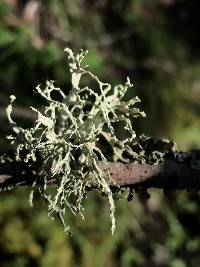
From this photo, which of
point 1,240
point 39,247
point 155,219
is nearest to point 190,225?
point 155,219

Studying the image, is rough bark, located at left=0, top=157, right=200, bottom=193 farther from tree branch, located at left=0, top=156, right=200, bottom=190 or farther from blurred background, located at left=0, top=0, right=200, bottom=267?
blurred background, located at left=0, top=0, right=200, bottom=267

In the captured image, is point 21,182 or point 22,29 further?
point 22,29

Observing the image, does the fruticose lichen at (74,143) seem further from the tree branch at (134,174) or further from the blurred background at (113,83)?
the blurred background at (113,83)

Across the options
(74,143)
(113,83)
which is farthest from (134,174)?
(113,83)

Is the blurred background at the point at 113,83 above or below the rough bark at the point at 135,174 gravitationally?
above

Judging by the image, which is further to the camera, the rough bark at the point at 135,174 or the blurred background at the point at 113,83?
the blurred background at the point at 113,83

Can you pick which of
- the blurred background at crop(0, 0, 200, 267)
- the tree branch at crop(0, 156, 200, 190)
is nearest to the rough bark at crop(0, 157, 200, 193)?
the tree branch at crop(0, 156, 200, 190)

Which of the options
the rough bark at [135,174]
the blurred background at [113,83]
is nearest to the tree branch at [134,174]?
the rough bark at [135,174]

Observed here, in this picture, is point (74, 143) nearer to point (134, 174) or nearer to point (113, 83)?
point (134, 174)

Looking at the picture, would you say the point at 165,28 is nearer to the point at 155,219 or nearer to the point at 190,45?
the point at 190,45
